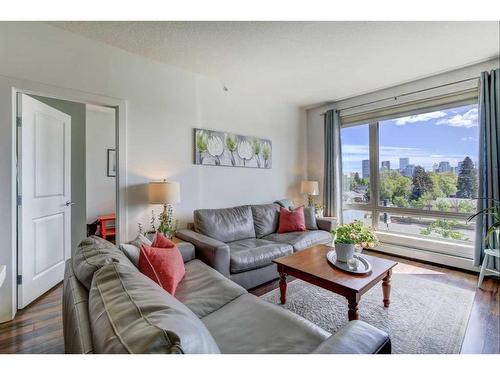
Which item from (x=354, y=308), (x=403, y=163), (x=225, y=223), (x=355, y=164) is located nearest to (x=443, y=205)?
(x=403, y=163)

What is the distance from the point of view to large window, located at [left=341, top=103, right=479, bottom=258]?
2951 mm

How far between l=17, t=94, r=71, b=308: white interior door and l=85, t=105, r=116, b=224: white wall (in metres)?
1.81

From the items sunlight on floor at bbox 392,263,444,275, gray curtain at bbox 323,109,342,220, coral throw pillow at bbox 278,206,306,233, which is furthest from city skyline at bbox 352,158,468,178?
coral throw pillow at bbox 278,206,306,233

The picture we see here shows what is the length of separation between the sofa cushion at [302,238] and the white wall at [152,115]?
85 centimetres

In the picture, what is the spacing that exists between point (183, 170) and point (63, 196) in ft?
4.34

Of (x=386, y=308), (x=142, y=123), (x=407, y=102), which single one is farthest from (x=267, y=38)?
(x=386, y=308)

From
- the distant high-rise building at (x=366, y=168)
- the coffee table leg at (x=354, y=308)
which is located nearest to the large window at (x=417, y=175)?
the distant high-rise building at (x=366, y=168)

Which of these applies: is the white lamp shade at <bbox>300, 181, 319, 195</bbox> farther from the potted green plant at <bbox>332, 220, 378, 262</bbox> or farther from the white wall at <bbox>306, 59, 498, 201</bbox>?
the potted green plant at <bbox>332, 220, 378, 262</bbox>

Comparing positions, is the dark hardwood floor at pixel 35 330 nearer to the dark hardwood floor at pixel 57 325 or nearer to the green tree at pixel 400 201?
the dark hardwood floor at pixel 57 325

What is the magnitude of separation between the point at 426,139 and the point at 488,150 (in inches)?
28.8

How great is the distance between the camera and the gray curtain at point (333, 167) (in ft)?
13.1

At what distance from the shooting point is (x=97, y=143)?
4.38 metres

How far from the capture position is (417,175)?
131 inches

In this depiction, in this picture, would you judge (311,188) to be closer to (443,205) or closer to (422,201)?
(422,201)
